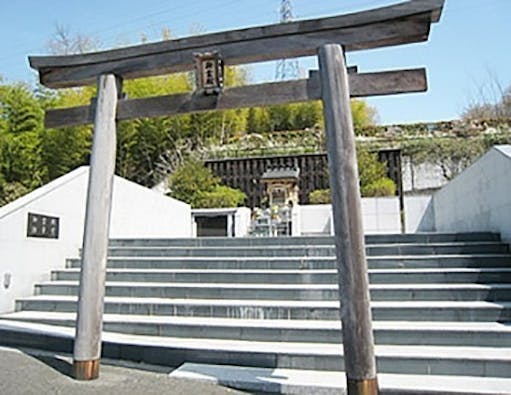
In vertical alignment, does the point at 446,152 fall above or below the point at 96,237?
above

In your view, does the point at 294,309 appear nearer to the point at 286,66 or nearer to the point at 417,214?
the point at 417,214

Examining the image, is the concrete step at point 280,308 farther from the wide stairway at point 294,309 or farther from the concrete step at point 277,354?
the concrete step at point 277,354

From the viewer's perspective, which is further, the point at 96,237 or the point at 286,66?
the point at 286,66

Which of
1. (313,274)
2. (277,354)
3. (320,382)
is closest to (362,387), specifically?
(320,382)

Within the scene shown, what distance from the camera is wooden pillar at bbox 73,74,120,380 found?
2.64 m

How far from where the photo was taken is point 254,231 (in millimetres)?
9938

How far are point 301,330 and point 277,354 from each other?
340 mm

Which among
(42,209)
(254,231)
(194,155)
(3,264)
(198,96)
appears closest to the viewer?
(198,96)

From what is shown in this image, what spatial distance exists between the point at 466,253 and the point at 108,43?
1768 centimetres

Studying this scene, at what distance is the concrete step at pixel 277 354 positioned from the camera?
2500 millimetres

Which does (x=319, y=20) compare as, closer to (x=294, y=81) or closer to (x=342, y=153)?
(x=294, y=81)

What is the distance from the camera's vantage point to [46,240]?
4469 mm

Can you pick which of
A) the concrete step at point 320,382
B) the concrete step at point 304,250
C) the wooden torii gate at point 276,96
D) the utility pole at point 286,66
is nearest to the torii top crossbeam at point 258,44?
the wooden torii gate at point 276,96

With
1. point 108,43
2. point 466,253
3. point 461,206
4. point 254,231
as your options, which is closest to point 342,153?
point 466,253
